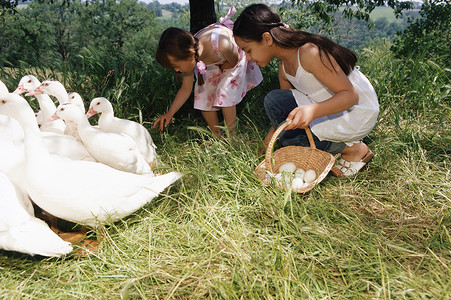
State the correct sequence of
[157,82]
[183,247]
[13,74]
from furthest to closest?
[13,74]
[157,82]
[183,247]

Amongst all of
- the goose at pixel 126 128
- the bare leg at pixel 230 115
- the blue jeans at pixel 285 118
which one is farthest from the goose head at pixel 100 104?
the blue jeans at pixel 285 118

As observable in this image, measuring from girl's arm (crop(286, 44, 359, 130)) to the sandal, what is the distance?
0.66 metres

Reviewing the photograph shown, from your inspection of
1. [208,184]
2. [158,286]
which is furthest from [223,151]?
[158,286]

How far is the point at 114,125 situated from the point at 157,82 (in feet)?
3.57

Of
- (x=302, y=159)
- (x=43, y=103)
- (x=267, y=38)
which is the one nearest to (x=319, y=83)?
(x=267, y=38)

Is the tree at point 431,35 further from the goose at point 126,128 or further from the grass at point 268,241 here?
the goose at point 126,128

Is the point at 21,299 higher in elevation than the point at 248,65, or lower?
lower

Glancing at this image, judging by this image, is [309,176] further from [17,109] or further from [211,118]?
[17,109]

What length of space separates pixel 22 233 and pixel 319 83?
218cm

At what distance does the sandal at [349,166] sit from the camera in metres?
2.70

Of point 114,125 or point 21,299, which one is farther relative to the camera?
point 114,125

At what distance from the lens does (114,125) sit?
9.80 feet

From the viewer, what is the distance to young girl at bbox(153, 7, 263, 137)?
2.96 meters

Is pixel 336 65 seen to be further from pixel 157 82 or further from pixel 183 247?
pixel 157 82
